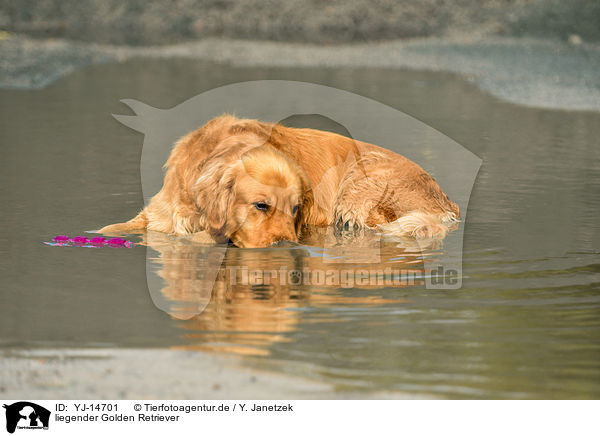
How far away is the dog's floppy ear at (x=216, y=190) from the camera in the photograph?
5617 mm

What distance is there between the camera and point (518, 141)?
1041cm

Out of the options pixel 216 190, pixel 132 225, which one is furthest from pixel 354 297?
pixel 132 225

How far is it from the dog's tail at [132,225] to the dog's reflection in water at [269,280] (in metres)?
0.18

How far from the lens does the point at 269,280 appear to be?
199 inches

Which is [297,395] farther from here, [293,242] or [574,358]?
[293,242]

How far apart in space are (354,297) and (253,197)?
1173mm

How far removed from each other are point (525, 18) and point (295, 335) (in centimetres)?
2064

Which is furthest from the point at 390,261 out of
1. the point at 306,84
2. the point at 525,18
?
the point at 525,18

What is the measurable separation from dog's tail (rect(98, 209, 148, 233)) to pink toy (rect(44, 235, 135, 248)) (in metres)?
0.32

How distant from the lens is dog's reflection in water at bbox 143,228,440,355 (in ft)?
13.9
